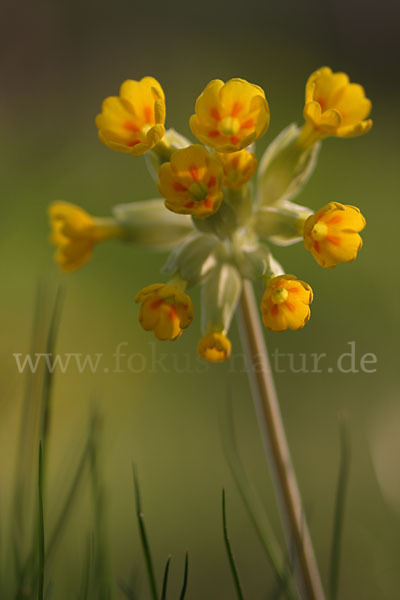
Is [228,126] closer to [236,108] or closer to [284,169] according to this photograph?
[236,108]

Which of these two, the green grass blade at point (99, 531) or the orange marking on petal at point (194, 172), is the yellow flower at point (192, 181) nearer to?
the orange marking on petal at point (194, 172)

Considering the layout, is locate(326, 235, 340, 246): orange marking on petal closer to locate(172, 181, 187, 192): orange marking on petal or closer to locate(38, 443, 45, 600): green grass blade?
locate(172, 181, 187, 192): orange marking on petal

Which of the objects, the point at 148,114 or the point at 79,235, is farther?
the point at 79,235

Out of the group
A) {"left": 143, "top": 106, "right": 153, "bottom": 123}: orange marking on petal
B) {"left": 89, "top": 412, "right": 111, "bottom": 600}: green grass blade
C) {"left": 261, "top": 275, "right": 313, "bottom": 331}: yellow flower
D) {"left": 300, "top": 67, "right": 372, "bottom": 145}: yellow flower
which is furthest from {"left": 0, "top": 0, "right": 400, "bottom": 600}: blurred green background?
{"left": 300, "top": 67, "right": 372, "bottom": 145}: yellow flower

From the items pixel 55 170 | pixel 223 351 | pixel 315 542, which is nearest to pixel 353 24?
pixel 55 170

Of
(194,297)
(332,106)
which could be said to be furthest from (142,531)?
(194,297)

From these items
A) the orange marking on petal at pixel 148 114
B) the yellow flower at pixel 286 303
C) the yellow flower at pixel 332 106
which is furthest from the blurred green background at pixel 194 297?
the yellow flower at pixel 332 106

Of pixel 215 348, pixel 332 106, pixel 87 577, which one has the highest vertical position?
pixel 332 106

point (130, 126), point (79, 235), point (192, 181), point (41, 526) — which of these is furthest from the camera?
point (79, 235)
